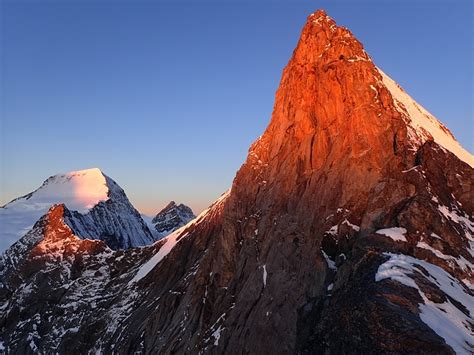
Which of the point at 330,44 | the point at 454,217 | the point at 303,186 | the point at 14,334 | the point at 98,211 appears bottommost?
the point at 454,217

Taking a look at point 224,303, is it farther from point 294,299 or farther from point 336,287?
point 336,287

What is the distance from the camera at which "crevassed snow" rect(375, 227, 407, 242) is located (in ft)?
122

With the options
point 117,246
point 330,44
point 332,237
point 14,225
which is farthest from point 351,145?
point 14,225

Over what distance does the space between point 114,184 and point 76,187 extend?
12.5m

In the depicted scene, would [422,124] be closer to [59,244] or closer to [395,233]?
[395,233]

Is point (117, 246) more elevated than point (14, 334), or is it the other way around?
point (117, 246)

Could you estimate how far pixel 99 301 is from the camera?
87875mm

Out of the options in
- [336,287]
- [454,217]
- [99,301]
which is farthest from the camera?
[99,301]

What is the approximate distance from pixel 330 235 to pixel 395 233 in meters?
7.02

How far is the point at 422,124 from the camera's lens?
181ft

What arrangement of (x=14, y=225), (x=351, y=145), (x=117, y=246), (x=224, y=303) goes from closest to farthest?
1. (x=351, y=145)
2. (x=224, y=303)
3. (x=117, y=246)
4. (x=14, y=225)

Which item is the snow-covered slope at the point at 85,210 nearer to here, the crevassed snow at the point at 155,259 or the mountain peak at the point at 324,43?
the crevassed snow at the point at 155,259

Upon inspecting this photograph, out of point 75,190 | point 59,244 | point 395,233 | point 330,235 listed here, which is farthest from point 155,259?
point 75,190

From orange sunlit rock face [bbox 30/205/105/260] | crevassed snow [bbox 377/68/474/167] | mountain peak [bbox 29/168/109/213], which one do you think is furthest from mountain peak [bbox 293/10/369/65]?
mountain peak [bbox 29/168/109/213]
